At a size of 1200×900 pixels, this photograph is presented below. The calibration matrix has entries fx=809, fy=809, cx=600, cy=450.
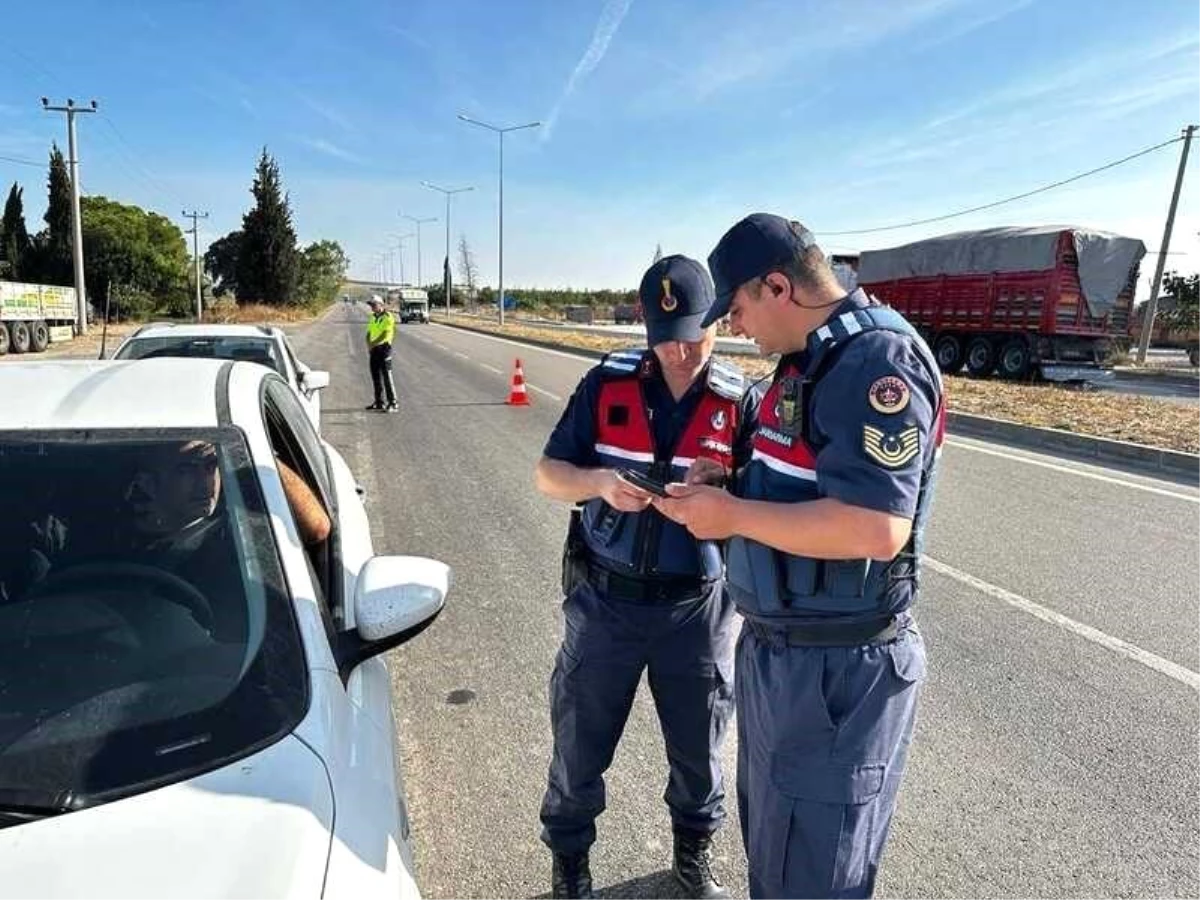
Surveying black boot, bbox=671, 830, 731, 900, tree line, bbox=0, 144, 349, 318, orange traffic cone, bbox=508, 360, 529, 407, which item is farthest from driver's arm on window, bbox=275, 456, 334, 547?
tree line, bbox=0, 144, 349, 318

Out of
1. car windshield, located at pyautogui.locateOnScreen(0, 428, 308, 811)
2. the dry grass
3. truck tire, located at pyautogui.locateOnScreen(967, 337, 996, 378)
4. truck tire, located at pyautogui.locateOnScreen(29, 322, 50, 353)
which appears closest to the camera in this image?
car windshield, located at pyautogui.locateOnScreen(0, 428, 308, 811)

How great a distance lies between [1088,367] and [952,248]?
4.97m

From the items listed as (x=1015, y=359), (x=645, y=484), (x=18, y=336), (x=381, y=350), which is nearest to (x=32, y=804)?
(x=645, y=484)

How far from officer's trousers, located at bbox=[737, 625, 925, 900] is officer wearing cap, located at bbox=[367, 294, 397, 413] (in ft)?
35.3

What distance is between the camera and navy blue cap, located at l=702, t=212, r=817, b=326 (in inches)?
65.7

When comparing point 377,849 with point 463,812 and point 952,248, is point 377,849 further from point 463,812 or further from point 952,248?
point 952,248

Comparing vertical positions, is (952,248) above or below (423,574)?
above

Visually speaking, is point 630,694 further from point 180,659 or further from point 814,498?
point 180,659

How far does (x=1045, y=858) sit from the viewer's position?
98.3 inches

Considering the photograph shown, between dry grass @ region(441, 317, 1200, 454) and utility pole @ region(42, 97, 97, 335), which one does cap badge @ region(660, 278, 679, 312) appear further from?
utility pole @ region(42, 97, 97, 335)

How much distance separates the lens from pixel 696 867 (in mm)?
2348

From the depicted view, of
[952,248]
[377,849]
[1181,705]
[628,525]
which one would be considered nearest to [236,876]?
[377,849]

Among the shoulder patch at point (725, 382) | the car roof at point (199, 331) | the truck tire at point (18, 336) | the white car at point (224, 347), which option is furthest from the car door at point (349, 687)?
the truck tire at point (18, 336)

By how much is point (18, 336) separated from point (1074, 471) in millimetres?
29099
